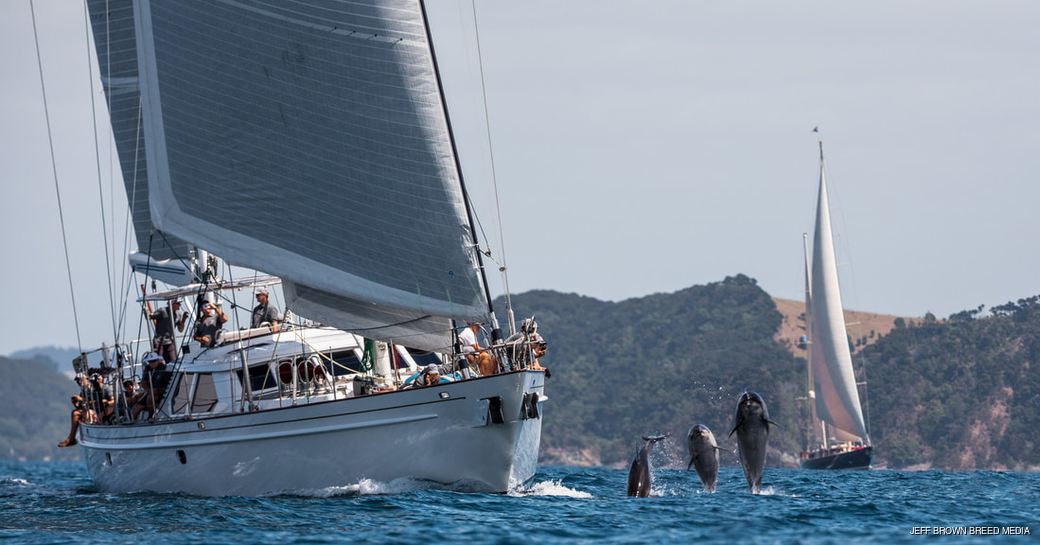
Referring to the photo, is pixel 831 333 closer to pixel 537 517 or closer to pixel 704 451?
pixel 704 451

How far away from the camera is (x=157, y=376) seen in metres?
30.3

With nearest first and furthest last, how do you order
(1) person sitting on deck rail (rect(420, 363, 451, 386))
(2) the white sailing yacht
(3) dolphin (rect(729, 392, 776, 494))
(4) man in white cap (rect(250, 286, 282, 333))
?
(3) dolphin (rect(729, 392, 776, 494)) < (2) the white sailing yacht < (1) person sitting on deck rail (rect(420, 363, 451, 386)) < (4) man in white cap (rect(250, 286, 282, 333))

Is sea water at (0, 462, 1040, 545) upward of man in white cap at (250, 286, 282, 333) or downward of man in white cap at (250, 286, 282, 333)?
downward

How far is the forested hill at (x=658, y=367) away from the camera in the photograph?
356ft

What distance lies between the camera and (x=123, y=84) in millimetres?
35062

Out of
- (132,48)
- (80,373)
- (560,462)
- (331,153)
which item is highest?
(132,48)

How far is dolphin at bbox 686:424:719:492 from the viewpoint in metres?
26.4

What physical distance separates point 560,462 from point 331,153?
91452 mm

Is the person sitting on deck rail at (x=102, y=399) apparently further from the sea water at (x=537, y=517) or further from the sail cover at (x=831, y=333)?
the sail cover at (x=831, y=333)

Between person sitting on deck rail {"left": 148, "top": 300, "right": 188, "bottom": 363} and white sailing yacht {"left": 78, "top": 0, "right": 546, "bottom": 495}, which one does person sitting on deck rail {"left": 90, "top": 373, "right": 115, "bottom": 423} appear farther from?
white sailing yacht {"left": 78, "top": 0, "right": 546, "bottom": 495}

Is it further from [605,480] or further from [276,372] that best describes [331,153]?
[605,480]

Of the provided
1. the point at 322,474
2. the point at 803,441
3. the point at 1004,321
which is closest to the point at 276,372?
the point at 322,474

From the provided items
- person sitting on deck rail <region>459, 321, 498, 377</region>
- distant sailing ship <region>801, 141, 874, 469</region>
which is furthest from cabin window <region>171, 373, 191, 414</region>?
distant sailing ship <region>801, 141, 874, 469</region>

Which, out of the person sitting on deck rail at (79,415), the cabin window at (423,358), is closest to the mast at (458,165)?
the cabin window at (423,358)
